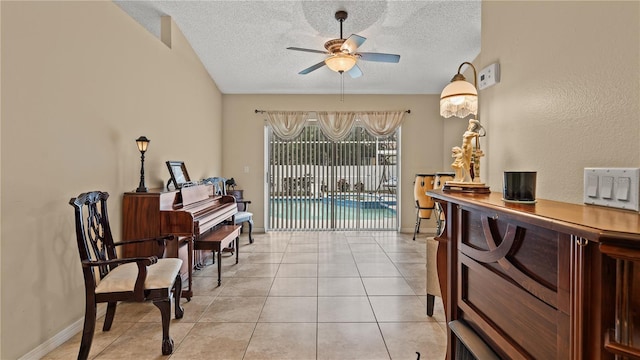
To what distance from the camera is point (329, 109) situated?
224 inches

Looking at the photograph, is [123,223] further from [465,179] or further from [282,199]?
[282,199]

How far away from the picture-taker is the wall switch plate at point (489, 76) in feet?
4.86

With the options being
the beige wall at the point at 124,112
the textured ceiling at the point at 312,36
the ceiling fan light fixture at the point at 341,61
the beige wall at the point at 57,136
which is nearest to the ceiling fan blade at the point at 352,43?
the ceiling fan light fixture at the point at 341,61

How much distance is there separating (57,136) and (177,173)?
1.47 meters

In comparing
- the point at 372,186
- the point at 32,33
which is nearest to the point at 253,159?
the point at 372,186

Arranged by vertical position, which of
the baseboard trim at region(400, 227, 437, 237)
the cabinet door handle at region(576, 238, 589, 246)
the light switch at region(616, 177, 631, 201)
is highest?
the light switch at region(616, 177, 631, 201)

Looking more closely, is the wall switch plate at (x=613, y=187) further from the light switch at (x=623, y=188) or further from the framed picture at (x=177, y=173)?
the framed picture at (x=177, y=173)

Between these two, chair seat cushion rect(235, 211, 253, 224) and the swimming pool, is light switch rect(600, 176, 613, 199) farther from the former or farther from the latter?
the swimming pool

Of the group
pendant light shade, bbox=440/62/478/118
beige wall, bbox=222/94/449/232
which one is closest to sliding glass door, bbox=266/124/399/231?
beige wall, bbox=222/94/449/232

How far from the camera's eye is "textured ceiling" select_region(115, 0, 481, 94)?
11.6ft

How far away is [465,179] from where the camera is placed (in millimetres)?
1492

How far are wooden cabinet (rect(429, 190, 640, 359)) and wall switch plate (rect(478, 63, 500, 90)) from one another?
679mm

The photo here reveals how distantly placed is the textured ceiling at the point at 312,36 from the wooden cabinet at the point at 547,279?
3.12 meters

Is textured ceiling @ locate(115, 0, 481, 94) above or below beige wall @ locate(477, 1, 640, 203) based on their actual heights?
above
